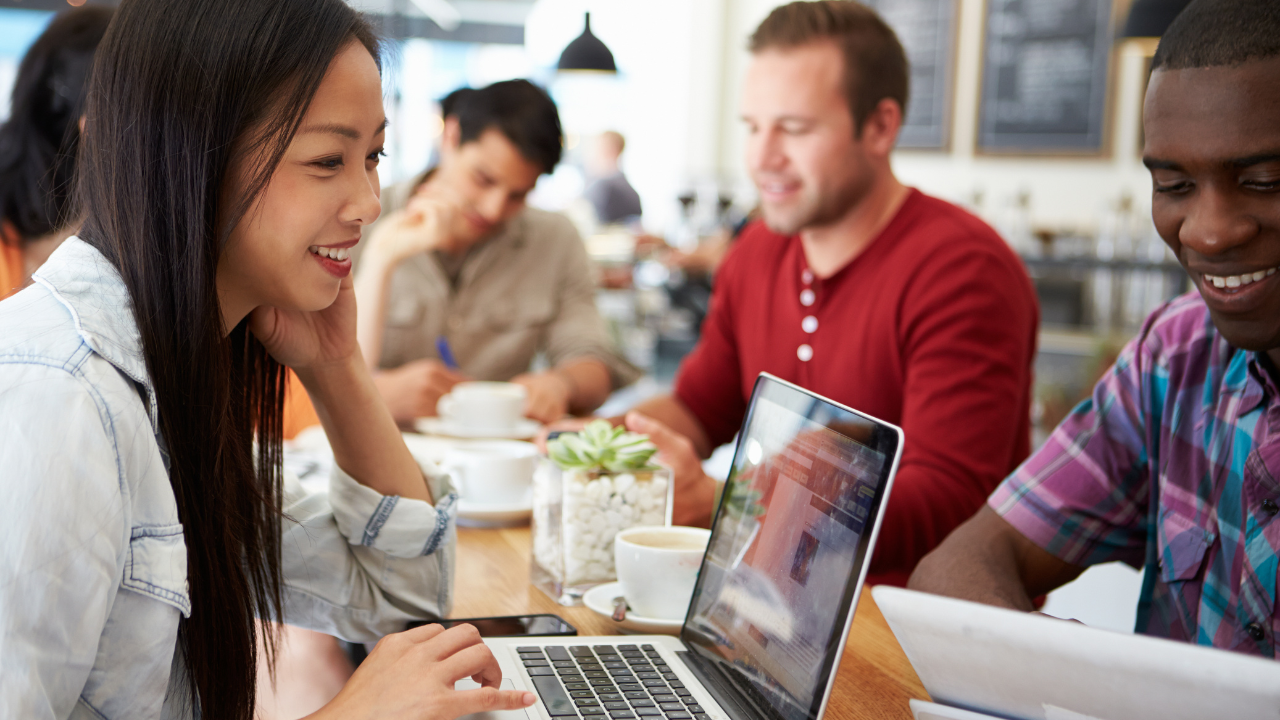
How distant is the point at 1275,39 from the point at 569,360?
5.47 feet

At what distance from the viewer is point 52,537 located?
0.60 meters

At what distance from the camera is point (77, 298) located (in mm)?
688

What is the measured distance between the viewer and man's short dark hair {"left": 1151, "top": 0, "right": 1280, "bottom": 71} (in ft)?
2.85

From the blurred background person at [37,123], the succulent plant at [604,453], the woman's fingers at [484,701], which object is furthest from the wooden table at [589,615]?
the blurred background person at [37,123]

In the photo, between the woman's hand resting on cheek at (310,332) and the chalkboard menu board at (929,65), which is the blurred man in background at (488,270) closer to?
the woman's hand resting on cheek at (310,332)

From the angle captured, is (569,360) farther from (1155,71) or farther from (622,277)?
(622,277)

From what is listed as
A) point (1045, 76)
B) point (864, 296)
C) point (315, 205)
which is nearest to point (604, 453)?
point (315, 205)

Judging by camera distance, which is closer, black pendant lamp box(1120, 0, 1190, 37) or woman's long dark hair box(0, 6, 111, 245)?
woman's long dark hair box(0, 6, 111, 245)

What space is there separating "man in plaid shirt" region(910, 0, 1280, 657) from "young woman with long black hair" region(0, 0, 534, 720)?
644 mm

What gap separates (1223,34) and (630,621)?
0.74 metres

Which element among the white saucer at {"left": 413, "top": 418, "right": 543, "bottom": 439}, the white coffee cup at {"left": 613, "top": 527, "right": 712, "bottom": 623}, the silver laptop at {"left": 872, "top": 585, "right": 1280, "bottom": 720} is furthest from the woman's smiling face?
the white saucer at {"left": 413, "top": 418, "right": 543, "bottom": 439}

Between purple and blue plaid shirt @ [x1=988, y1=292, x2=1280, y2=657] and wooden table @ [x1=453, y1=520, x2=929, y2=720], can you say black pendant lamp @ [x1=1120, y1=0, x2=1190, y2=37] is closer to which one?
purple and blue plaid shirt @ [x1=988, y1=292, x2=1280, y2=657]

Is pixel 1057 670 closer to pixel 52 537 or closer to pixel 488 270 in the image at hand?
pixel 52 537

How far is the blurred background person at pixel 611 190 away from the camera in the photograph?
6.92 metres
